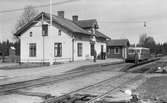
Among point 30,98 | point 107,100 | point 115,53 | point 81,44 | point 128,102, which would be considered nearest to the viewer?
point 128,102

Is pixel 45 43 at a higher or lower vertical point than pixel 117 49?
higher

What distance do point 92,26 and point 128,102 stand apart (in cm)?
3789

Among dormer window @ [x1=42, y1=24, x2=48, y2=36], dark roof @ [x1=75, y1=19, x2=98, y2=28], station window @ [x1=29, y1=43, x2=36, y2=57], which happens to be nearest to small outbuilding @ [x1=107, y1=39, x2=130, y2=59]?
dark roof @ [x1=75, y1=19, x2=98, y2=28]

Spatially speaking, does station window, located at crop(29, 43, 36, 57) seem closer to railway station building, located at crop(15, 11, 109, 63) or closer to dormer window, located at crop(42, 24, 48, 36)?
railway station building, located at crop(15, 11, 109, 63)

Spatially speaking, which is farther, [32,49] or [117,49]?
[117,49]

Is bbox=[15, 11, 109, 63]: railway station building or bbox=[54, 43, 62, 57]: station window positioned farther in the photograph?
bbox=[54, 43, 62, 57]: station window

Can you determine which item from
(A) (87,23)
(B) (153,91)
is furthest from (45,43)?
(B) (153,91)

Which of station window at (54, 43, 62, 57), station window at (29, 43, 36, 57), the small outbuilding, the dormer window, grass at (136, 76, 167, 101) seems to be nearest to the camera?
grass at (136, 76, 167, 101)

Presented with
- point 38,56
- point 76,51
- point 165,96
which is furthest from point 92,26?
point 165,96

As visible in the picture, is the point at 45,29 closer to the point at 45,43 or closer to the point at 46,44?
the point at 45,43

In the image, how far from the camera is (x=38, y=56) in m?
40.8

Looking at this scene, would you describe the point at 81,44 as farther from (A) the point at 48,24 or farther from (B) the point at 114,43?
(B) the point at 114,43

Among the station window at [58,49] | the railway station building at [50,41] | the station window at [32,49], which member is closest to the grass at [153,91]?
the railway station building at [50,41]

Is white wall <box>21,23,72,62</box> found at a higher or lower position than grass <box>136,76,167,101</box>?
higher
